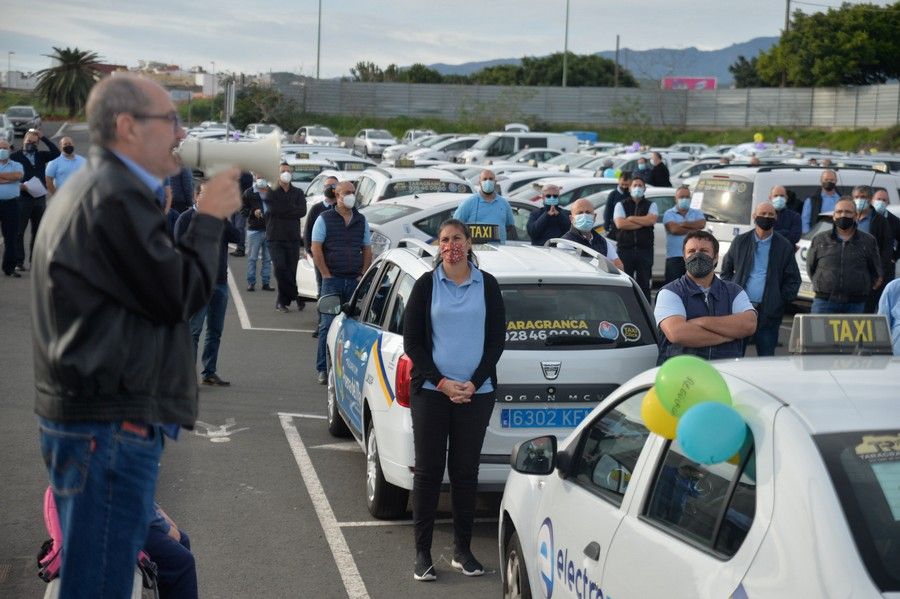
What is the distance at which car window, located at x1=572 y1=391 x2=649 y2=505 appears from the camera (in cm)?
436

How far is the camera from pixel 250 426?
1006 centimetres

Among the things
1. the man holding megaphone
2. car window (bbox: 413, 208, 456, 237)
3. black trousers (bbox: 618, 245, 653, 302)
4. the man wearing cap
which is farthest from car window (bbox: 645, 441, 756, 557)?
car window (bbox: 413, 208, 456, 237)

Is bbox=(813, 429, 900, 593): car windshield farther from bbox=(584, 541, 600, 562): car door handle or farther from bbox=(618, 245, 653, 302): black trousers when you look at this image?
bbox=(618, 245, 653, 302): black trousers

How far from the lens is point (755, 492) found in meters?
3.38

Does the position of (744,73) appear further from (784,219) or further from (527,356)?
(527,356)

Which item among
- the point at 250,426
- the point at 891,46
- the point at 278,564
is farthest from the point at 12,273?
the point at 891,46

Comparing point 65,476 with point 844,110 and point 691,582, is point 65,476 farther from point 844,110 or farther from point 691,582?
point 844,110

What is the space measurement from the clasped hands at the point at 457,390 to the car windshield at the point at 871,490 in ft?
10.7

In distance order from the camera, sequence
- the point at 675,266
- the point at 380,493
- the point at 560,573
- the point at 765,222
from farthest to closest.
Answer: the point at 675,266 < the point at 765,222 < the point at 380,493 < the point at 560,573

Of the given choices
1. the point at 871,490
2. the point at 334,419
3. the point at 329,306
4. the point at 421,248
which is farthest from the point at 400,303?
the point at 871,490

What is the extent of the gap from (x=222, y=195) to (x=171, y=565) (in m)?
1.57

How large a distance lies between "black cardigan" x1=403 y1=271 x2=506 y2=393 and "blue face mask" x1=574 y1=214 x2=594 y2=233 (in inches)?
207

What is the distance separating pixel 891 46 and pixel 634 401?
68.1 m

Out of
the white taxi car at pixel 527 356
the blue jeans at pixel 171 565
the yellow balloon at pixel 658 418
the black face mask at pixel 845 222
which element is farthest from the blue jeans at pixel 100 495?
the black face mask at pixel 845 222
